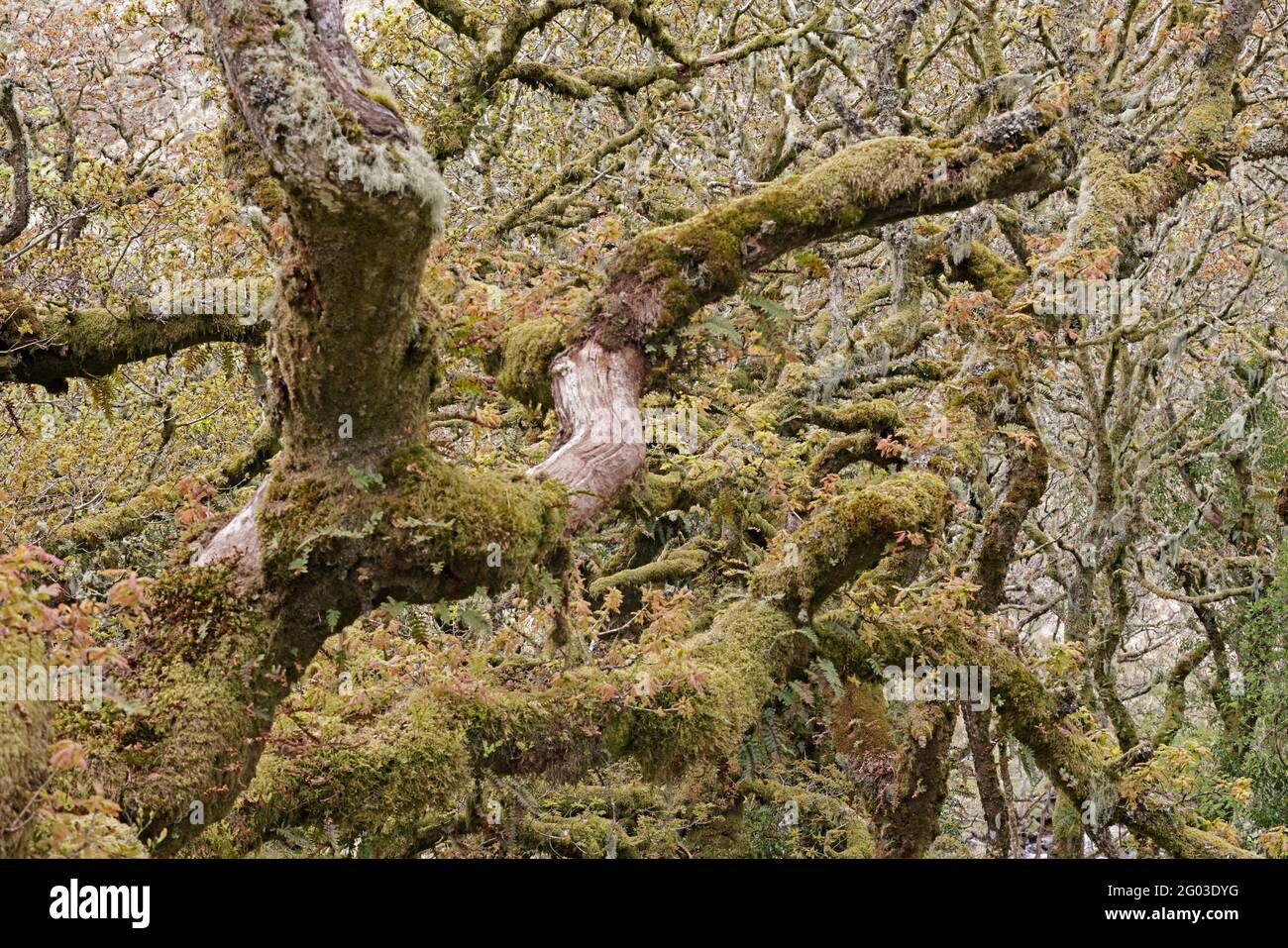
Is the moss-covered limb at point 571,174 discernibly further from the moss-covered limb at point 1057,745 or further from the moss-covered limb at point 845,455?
the moss-covered limb at point 1057,745

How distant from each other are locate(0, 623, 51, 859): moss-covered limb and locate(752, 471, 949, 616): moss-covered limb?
3.91 meters

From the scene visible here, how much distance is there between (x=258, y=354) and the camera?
6.33m

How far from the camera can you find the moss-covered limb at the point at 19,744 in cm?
298

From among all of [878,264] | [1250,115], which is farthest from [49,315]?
[1250,115]

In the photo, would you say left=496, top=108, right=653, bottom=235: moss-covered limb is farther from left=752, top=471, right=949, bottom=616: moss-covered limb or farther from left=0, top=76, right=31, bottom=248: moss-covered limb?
left=752, top=471, right=949, bottom=616: moss-covered limb

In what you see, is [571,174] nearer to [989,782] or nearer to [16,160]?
[16,160]

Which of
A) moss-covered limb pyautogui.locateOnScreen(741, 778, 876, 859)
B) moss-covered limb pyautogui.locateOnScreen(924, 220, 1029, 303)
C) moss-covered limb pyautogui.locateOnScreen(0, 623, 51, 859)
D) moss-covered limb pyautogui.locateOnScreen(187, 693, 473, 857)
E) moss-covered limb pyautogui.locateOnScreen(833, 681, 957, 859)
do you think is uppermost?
moss-covered limb pyautogui.locateOnScreen(924, 220, 1029, 303)

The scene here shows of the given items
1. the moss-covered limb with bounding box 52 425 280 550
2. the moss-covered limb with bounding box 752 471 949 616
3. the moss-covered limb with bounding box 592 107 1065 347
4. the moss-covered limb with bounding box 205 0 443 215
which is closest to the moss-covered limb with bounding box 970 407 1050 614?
the moss-covered limb with bounding box 752 471 949 616

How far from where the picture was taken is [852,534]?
6.11 metres

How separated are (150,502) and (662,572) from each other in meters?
3.56

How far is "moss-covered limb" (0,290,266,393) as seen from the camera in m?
5.88

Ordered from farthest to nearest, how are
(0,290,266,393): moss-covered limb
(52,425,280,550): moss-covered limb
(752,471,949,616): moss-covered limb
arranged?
1. (52,425,280,550): moss-covered limb
2. (752,471,949,616): moss-covered limb
3. (0,290,266,393): moss-covered limb

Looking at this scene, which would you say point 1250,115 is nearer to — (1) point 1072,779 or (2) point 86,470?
(1) point 1072,779

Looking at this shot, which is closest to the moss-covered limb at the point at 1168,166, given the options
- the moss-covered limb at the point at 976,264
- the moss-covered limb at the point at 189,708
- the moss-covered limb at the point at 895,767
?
the moss-covered limb at the point at 976,264
